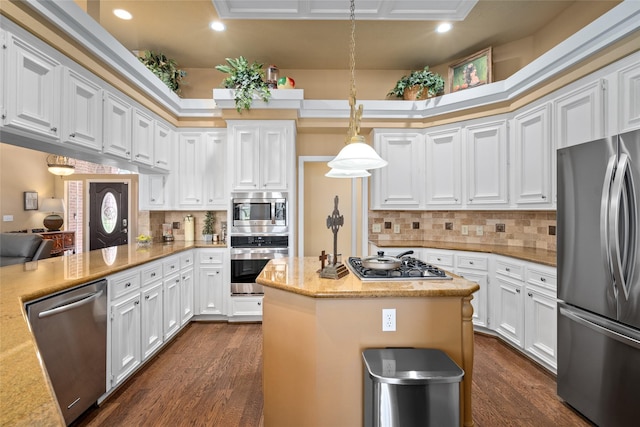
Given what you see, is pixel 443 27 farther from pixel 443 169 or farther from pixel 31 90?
pixel 31 90

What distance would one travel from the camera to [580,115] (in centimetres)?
257

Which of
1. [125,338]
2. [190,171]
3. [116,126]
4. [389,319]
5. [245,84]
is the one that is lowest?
[125,338]

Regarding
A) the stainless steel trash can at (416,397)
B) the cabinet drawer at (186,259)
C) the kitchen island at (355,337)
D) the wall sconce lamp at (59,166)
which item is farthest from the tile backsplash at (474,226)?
the wall sconce lamp at (59,166)

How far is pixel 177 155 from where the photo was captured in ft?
13.0

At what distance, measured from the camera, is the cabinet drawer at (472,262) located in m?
3.32

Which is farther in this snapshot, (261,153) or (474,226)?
(474,226)

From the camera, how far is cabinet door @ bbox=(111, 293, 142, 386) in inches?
87.0

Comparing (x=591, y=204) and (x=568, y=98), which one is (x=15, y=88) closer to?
(x=591, y=204)

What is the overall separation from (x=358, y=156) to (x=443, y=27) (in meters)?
2.53

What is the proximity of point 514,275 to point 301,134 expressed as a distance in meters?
3.18

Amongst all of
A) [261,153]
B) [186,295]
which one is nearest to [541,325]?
[261,153]

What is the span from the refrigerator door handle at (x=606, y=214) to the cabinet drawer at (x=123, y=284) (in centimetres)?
324

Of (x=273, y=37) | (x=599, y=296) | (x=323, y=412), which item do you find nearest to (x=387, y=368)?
(x=323, y=412)

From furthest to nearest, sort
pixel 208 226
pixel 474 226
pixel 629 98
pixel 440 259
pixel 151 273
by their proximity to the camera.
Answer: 1. pixel 208 226
2. pixel 474 226
3. pixel 440 259
4. pixel 151 273
5. pixel 629 98
